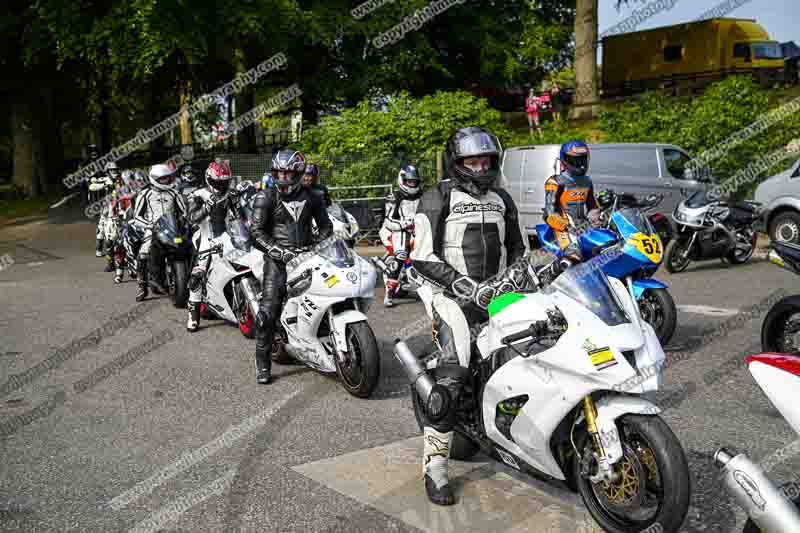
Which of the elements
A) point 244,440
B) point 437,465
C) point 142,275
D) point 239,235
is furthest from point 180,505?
point 142,275

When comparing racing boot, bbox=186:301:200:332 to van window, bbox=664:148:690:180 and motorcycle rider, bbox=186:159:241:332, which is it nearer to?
motorcycle rider, bbox=186:159:241:332

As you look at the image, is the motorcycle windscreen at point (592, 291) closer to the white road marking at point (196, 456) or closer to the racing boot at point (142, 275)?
the white road marking at point (196, 456)

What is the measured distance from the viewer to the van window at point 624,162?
15.3 metres

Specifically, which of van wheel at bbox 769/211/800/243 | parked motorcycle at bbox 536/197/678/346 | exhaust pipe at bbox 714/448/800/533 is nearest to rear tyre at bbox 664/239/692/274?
van wheel at bbox 769/211/800/243

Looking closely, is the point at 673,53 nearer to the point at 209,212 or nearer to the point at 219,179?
the point at 219,179

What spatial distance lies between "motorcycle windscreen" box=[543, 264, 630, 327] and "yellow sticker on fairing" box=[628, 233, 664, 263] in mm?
995

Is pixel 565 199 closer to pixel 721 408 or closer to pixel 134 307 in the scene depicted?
pixel 721 408

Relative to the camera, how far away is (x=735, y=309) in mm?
9641

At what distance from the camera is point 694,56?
30.9 meters

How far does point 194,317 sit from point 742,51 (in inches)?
1036

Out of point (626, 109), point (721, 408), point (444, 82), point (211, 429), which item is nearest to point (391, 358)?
point (211, 429)

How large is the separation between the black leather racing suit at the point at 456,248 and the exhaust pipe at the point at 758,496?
1.83 meters

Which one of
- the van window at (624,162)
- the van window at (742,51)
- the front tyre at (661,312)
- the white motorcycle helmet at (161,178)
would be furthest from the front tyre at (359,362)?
the van window at (742,51)

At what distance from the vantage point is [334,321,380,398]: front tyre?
6465 millimetres
